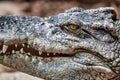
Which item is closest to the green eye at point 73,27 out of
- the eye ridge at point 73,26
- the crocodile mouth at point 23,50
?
the eye ridge at point 73,26

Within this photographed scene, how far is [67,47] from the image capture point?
181 inches

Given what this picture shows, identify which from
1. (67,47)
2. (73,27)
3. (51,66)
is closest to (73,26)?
(73,27)

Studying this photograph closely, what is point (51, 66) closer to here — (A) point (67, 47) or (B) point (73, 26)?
(A) point (67, 47)

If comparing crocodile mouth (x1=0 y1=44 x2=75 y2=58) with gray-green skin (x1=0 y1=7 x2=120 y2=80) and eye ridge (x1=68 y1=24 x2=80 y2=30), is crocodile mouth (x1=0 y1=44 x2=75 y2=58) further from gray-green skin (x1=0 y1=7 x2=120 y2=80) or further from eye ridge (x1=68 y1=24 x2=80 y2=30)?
eye ridge (x1=68 y1=24 x2=80 y2=30)

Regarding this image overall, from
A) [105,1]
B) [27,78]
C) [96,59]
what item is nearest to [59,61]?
[96,59]

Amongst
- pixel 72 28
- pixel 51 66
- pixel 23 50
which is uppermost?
pixel 72 28

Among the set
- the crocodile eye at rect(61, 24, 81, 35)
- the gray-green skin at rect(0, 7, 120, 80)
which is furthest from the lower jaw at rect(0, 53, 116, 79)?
the crocodile eye at rect(61, 24, 81, 35)

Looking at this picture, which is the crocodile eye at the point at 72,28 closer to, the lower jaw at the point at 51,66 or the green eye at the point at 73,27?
the green eye at the point at 73,27

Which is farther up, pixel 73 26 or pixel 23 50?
pixel 73 26

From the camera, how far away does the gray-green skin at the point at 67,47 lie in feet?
14.8

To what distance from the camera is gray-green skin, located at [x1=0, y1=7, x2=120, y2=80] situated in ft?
14.8

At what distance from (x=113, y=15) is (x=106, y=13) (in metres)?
0.08

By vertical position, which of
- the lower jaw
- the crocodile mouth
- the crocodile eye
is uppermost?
the crocodile eye

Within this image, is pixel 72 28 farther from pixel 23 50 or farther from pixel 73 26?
pixel 23 50
